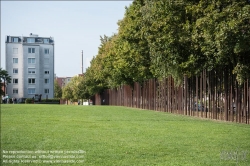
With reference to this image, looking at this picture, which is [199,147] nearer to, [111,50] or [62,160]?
[62,160]

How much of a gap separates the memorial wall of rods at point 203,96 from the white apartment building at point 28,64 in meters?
61.0

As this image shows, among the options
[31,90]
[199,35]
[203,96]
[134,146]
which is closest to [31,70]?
[31,90]

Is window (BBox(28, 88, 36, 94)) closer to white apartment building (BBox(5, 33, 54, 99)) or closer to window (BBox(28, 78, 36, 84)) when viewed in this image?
white apartment building (BBox(5, 33, 54, 99))

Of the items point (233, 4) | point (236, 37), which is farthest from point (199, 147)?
point (233, 4)

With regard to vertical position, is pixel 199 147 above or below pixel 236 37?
below

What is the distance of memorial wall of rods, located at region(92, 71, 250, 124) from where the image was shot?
778 inches

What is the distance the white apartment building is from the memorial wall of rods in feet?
200

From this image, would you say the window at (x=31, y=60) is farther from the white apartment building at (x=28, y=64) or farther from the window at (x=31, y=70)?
the window at (x=31, y=70)

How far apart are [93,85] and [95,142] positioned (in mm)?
53109

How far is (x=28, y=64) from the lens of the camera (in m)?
96.6

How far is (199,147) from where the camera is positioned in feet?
34.0

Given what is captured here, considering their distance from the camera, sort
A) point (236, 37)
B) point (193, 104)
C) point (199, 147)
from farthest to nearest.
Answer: point (193, 104), point (236, 37), point (199, 147)

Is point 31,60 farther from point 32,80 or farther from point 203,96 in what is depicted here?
point 203,96

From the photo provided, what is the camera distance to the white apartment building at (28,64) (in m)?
96.1
